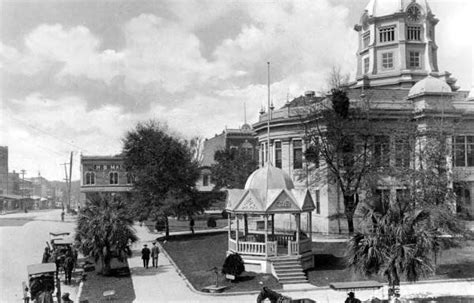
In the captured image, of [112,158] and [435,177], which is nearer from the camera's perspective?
[435,177]

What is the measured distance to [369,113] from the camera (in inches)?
1419

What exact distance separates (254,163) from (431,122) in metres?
28.0

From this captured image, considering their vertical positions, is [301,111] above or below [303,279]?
above

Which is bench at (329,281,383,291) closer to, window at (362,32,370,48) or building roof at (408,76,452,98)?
building roof at (408,76,452,98)

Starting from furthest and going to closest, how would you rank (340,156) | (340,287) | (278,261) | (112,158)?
(112,158) → (340,156) → (278,261) → (340,287)

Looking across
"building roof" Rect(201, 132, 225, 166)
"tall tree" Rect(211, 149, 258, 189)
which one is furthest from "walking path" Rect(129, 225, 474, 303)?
"building roof" Rect(201, 132, 225, 166)

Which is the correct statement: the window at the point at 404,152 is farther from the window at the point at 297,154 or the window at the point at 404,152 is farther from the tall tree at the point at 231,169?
the tall tree at the point at 231,169

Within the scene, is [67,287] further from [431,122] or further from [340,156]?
[431,122]

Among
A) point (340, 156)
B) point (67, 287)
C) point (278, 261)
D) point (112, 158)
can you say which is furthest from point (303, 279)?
point (112, 158)

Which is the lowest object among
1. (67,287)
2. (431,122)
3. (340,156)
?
(67,287)

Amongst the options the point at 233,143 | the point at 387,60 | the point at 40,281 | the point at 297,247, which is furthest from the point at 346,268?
the point at 233,143

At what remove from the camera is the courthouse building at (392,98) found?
125 feet

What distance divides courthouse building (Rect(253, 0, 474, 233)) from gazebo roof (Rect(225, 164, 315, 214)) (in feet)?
17.3

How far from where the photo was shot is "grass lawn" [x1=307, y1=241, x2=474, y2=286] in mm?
22859
